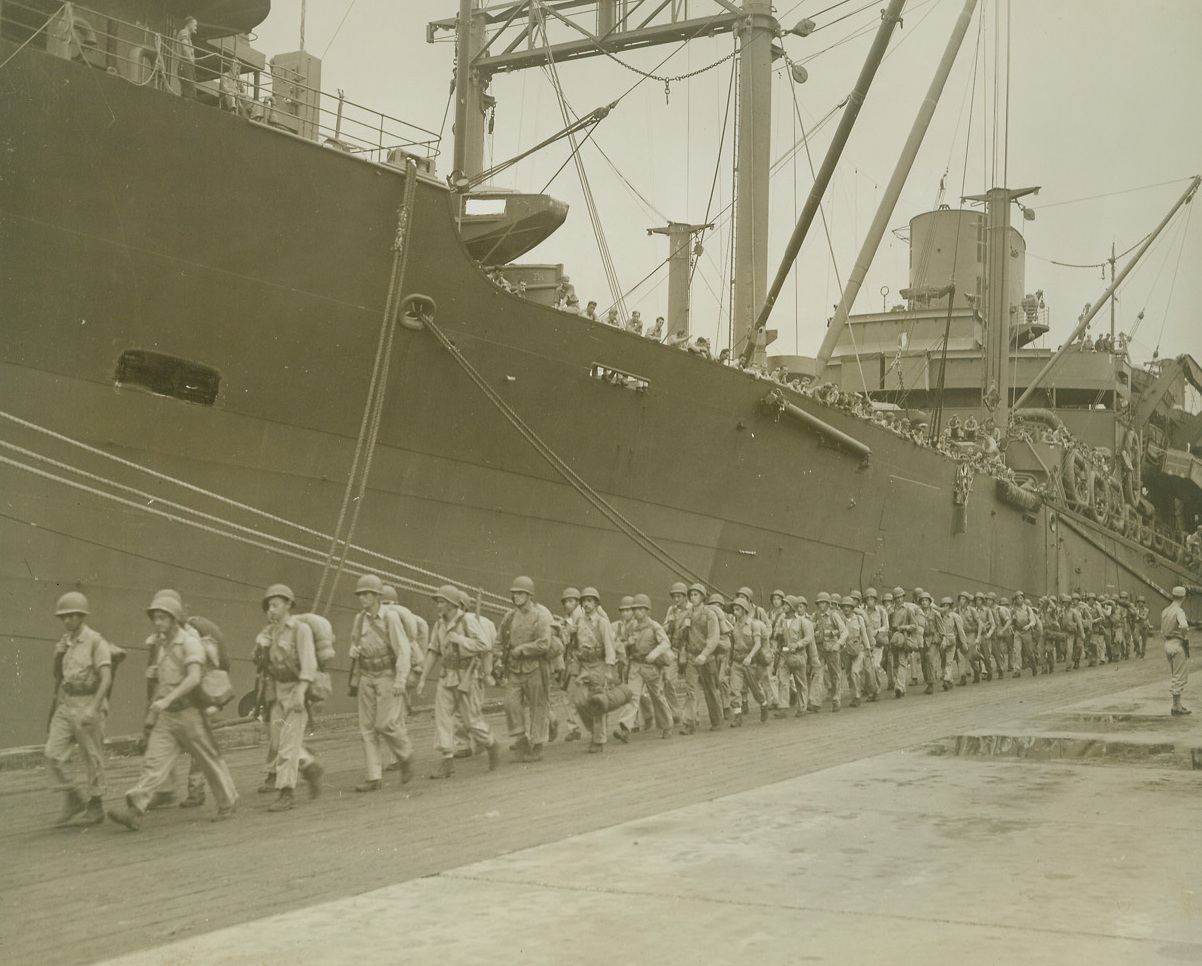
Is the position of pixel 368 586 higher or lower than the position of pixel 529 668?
higher

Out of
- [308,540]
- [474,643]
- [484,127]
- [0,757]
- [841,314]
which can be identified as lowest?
[0,757]

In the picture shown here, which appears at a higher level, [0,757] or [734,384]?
[734,384]

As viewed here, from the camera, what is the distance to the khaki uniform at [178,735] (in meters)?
7.09

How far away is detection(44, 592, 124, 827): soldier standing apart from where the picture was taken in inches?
280

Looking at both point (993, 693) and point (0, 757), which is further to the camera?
point (993, 693)

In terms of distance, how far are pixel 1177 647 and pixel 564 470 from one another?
6.79m

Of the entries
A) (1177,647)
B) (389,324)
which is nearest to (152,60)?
(389,324)

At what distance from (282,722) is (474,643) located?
1.84m

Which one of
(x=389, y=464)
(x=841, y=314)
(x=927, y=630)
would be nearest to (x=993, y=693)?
(x=927, y=630)

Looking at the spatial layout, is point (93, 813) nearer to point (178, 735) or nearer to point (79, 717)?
point (79, 717)

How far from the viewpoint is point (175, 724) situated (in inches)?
280

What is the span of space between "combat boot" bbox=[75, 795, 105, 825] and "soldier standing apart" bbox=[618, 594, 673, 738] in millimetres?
5355

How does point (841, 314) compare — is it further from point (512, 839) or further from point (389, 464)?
point (512, 839)

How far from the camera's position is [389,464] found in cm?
1221
